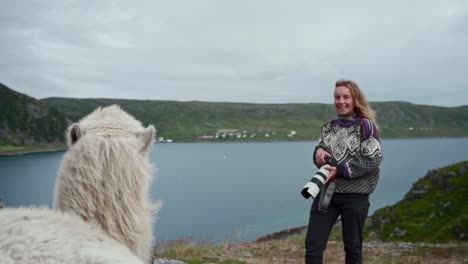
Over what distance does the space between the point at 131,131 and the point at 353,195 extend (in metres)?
2.83

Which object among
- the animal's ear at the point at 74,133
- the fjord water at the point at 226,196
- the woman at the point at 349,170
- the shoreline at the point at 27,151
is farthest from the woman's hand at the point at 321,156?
the shoreline at the point at 27,151

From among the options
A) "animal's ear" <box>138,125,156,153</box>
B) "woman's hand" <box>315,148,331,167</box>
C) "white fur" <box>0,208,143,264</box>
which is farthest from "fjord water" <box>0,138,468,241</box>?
"white fur" <box>0,208,143,264</box>

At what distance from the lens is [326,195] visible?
425 cm

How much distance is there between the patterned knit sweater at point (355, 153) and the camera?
13.8ft

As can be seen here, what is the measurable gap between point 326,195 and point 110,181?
2749 mm

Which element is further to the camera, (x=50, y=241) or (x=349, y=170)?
(x=349, y=170)

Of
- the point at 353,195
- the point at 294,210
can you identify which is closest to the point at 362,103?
the point at 353,195

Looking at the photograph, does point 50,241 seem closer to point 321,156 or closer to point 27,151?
point 321,156

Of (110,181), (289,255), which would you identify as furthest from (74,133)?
(289,255)

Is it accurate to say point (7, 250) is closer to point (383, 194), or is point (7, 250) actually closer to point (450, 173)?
point (450, 173)

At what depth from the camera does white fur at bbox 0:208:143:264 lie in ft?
4.91

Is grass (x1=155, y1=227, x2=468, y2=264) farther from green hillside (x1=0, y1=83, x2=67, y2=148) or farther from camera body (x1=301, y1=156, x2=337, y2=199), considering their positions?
green hillside (x1=0, y1=83, x2=67, y2=148)

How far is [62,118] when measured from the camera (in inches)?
5773

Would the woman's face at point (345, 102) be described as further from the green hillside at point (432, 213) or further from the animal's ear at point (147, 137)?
the green hillside at point (432, 213)
